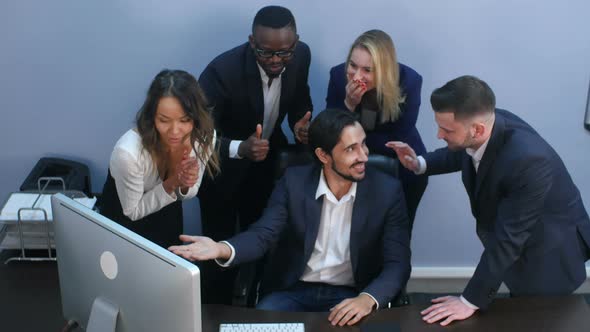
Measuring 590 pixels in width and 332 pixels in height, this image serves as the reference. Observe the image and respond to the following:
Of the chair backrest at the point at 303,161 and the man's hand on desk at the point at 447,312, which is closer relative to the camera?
the man's hand on desk at the point at 447,312

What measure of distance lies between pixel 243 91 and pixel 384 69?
59 centimetres

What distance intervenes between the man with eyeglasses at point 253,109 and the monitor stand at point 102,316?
1.17 meters

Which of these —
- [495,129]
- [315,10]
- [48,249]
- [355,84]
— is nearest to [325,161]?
[355,84]

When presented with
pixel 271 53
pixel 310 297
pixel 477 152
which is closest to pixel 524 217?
pixel 477 152

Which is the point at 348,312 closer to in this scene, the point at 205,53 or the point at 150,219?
the point at 150,219

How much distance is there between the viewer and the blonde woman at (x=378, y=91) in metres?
2.88

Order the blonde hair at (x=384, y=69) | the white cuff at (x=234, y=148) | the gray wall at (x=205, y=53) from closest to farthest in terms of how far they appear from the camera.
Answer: the blonde hair at (x=384, y=69) → the white cuff at (x=234, y=148) → the gray wall at (x=205, y=53)

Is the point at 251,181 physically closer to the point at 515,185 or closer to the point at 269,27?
the point at 269,27

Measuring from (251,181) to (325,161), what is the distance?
71 centimetres

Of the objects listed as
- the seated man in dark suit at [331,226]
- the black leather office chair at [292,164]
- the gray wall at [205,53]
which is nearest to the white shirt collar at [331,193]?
the seated man in dark suit at [331,226]

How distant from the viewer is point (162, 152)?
8.38 ft

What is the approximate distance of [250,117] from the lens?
3.06 m

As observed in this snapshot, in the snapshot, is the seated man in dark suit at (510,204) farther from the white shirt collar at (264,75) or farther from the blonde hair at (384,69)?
the white shirt collar at (264,75)

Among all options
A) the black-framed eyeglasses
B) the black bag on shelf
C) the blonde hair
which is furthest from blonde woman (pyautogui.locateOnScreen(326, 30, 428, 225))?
the black bag on shelf
